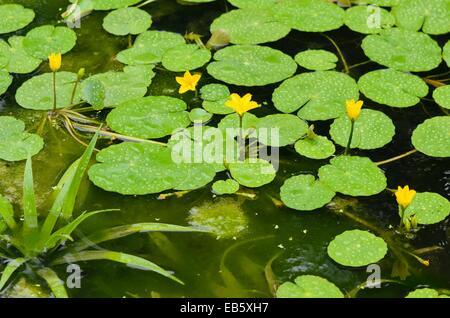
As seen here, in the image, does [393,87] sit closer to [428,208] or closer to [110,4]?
[428,208]

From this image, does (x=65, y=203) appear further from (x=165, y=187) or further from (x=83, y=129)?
(x=83, y=129)

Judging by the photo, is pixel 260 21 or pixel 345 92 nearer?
pixel 345 92

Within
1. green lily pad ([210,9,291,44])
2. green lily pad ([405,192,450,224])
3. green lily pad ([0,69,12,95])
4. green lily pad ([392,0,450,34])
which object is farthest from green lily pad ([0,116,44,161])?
green lily pad ([392,0,450,34])

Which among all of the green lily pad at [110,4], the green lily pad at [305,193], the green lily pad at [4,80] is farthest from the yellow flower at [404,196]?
the green lily pad at [110,4]

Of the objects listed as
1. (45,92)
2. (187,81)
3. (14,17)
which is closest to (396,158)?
(187,81)

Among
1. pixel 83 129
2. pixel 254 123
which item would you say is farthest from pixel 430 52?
pixel 83 129
